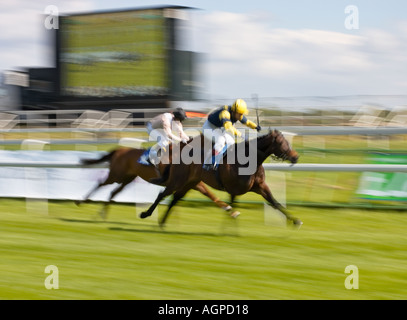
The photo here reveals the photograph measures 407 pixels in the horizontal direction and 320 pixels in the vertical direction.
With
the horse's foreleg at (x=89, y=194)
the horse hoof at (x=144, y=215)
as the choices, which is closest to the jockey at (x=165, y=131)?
the horse hoof at (x=144, y=215)

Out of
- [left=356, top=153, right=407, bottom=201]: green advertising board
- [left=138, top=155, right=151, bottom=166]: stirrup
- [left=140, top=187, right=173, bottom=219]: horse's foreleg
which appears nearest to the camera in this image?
[left=140, top=187, right=173, bottom=219]: horse's foreleg

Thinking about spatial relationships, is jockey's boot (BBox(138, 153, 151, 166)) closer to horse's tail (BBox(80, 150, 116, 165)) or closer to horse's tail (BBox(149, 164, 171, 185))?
horse's tail (BBox(149, 164, 171, 185))

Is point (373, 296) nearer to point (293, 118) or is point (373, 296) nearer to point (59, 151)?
point (59, 151)

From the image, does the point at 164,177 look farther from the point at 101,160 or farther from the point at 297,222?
the point at 297,222

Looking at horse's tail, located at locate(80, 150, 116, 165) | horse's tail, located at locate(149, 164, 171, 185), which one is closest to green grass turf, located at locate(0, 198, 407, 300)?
horse's tail, located at locate(149, 164, 171, 185)

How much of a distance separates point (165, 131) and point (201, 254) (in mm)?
2408

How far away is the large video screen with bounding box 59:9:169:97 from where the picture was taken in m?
25.0

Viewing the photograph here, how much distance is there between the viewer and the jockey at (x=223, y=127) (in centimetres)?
880

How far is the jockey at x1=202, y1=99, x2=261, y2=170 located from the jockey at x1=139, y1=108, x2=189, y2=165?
0.39 meters

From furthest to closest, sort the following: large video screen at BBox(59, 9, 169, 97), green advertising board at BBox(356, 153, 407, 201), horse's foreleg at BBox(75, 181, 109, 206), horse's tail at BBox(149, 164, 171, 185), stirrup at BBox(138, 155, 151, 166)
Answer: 1. large video screen at BBox(59, 9, 169, 97)
2. horse's foreleg at BBox(75, 181, 109, 206)
3. green advertising board at BBox(356, 153, 407, 201)
4. stirrup at BBox(138, 155, 151, 166)
5. horse's tail at BBox(149, 164, 171, 185)

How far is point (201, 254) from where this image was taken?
734cm

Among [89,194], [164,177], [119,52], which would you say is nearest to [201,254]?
[164,177]
